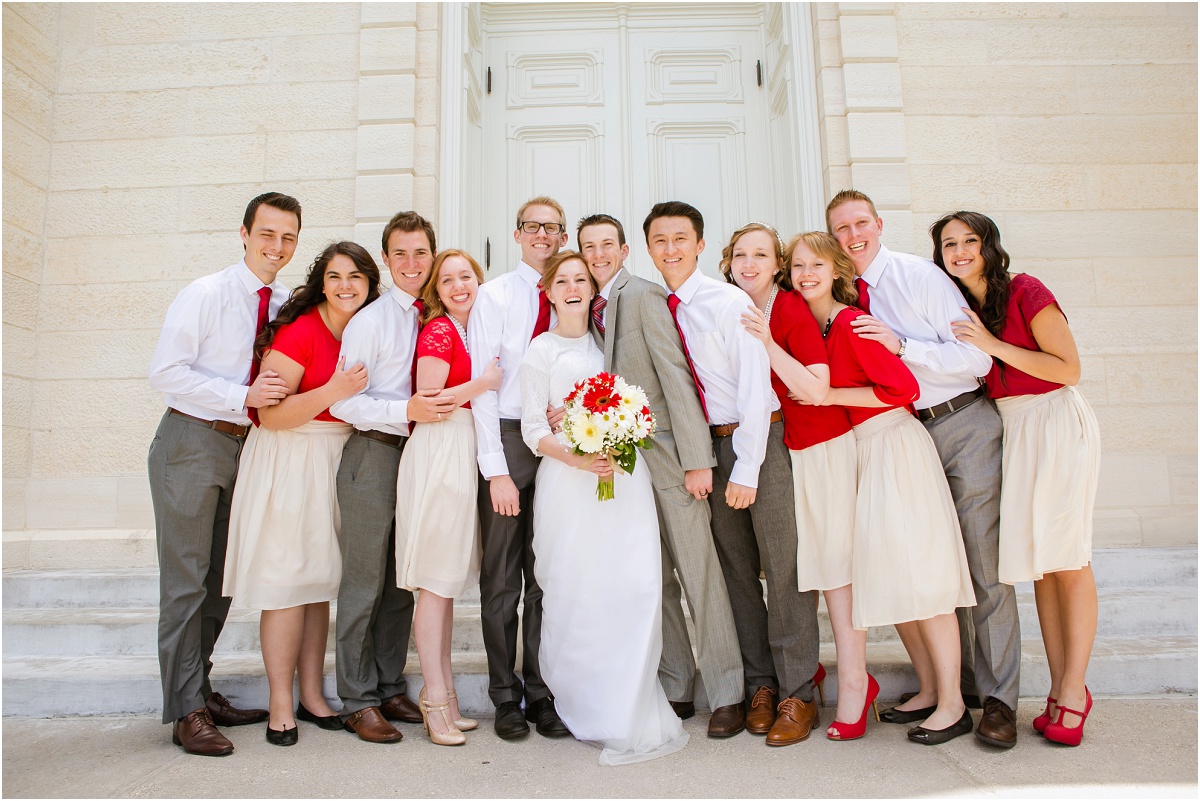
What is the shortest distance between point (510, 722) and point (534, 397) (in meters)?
1.37

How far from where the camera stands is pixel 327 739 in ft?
10.0

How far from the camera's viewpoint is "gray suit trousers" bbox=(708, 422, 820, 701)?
3.13 metres

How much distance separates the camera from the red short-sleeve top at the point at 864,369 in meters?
2.95

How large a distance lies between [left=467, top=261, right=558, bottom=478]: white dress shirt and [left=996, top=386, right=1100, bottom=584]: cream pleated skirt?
2.09 meters

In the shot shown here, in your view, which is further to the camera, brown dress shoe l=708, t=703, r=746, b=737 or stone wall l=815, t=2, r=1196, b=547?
stone wall l=815, t=2, r=1196, b=547

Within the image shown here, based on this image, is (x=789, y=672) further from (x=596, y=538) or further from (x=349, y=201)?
(x=349, y=201)

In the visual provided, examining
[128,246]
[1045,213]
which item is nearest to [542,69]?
[128,246]

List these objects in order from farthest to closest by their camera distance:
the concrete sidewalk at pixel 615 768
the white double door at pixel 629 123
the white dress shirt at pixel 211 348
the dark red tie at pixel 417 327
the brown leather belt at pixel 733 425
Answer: the white double door at pixel 629 123 < the dark red tie at pixel 417 327 < the brown leather belt at pixel 733 425 < the white dress shirt at pixel 211 348 < the concrete sidewalk at pixel 615 768

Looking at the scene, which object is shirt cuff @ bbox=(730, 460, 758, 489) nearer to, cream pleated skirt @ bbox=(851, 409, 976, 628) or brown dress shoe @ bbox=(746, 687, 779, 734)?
cream pleated skirt @ bbox=(851, 409, 976, 628)

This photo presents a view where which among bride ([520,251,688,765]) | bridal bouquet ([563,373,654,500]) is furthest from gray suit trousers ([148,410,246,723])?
bridal bouquet ([563,373,654,500])

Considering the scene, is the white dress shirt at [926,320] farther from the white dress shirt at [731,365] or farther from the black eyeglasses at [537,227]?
the black eyeglasses at [537,227]

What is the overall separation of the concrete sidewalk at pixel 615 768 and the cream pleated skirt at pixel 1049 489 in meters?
0.70

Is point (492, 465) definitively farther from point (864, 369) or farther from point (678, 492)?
point (864, 369)

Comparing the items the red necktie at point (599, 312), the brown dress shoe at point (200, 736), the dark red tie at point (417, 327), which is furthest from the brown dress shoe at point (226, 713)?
the red necktie at point (599, 312)
